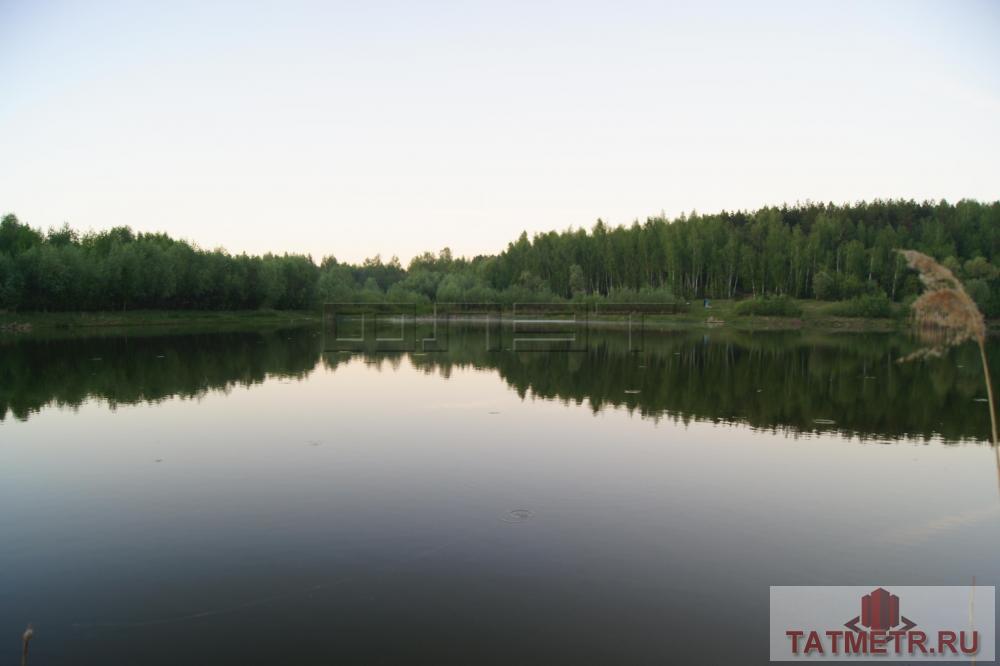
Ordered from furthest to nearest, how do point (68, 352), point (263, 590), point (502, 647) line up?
point (68, 352), point (263, 590), point (502, 647)

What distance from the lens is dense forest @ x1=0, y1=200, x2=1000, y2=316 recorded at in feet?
258

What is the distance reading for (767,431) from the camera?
70.1 ft

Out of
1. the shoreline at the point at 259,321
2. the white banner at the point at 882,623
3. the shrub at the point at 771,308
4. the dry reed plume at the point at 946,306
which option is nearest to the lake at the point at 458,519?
the white banner at the point at 882,623

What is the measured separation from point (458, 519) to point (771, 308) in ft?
307

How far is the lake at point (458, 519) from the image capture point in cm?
830

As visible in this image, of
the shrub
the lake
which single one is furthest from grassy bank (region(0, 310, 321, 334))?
the shrub

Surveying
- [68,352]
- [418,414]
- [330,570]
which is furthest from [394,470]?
[68,352]

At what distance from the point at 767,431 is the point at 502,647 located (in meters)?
16.1

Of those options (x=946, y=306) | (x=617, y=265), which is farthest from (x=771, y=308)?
(x=946, y=306)

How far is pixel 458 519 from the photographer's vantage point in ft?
40.3

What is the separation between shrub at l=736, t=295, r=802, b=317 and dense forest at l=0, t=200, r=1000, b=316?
27.6 feet

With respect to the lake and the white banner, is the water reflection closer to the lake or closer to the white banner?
the lake

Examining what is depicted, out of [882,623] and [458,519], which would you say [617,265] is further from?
[882,623]

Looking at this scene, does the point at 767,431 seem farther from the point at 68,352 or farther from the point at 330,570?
the point at 68,352
